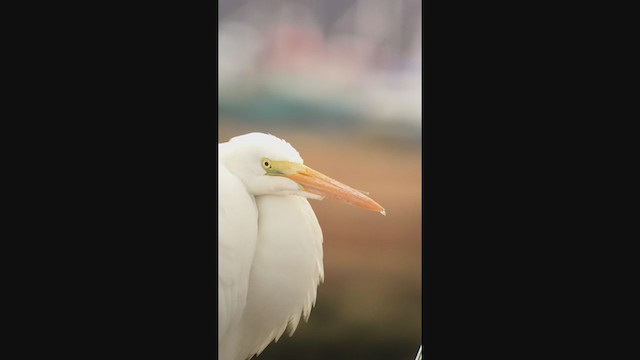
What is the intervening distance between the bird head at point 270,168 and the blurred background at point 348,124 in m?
0.03

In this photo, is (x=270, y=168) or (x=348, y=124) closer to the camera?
(x=270, y=168)

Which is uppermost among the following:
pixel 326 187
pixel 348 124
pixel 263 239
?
pixel 348 124

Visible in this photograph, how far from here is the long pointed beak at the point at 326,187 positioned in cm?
223

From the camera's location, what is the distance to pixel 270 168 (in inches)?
87.0

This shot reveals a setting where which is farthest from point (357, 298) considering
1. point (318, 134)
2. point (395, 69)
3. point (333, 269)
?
point (395, 69)

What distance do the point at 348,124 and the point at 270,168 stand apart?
294 mm

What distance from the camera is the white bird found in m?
2.17

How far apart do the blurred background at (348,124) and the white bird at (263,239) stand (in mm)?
40

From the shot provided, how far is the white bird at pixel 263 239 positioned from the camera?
217cm

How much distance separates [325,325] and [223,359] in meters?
0.33

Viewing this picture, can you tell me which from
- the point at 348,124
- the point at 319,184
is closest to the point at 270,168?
the point at 319,184

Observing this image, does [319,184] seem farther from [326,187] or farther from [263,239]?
[263,239]

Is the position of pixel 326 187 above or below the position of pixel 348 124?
below

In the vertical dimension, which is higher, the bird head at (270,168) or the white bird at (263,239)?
the bird head at (270,168)
